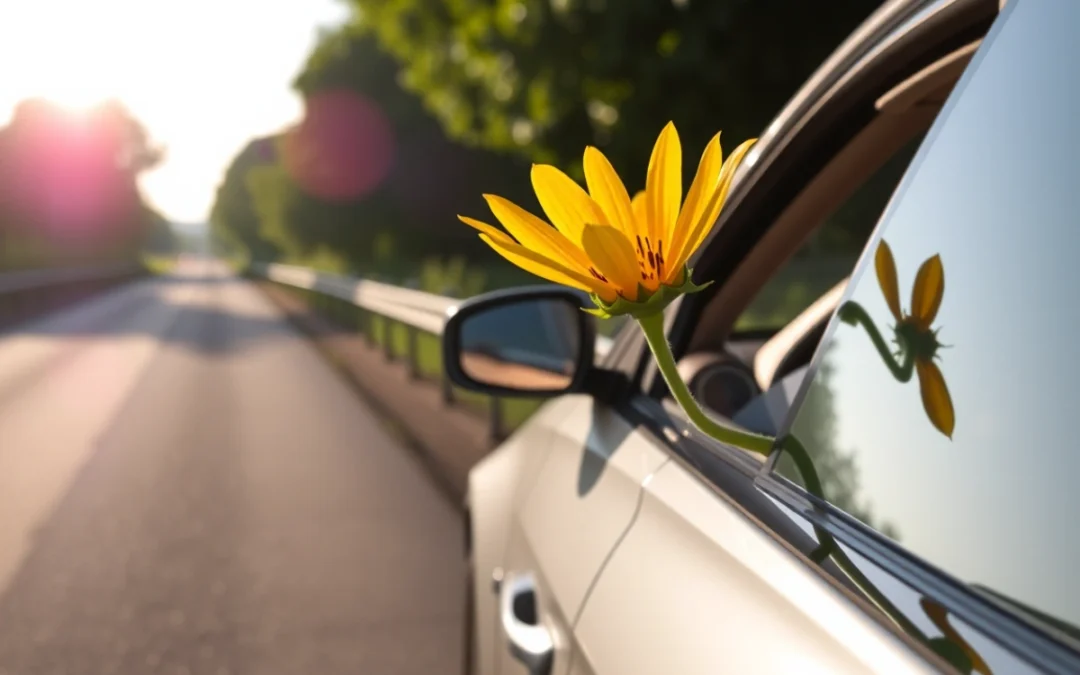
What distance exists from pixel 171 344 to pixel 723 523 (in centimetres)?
1907

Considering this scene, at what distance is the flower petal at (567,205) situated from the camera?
1.07 metres

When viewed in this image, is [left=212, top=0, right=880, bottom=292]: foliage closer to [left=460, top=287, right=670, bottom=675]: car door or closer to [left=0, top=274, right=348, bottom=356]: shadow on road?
[left=460, top=287, right=670, bottom=675]: car door

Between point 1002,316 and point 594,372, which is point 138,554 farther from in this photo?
point 1002,316

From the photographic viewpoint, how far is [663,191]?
1.08 metres

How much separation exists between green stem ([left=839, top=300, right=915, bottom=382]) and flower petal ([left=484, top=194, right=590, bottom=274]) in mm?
421

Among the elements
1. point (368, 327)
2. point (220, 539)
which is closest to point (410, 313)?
point (220, 539)

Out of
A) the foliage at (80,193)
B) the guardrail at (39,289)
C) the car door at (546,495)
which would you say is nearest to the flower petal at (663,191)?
the car door at (546,495)

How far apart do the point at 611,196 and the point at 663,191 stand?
0.05m

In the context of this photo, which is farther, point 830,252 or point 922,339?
point 830,252

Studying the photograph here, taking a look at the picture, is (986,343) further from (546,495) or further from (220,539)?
(220,539)

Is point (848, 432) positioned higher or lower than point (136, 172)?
higher

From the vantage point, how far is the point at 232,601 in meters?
5.07

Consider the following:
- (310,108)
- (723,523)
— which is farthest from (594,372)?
(310,108)

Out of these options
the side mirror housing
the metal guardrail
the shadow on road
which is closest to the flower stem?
the side mirror housing
